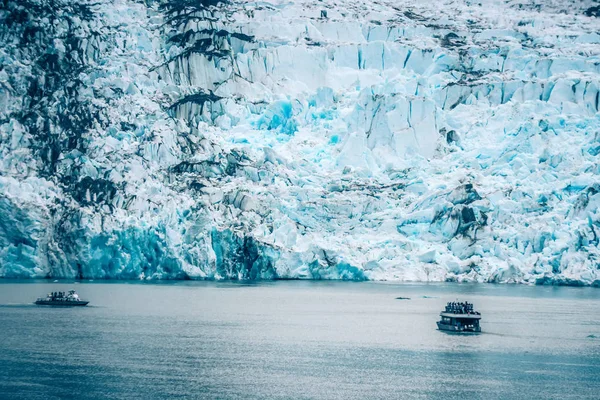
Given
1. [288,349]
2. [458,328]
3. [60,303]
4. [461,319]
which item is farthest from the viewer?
[60,303]

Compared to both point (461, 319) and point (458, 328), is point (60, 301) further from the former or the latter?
point (461, 319)

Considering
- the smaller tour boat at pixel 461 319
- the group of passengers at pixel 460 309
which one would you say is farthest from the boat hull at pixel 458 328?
the group of passengers at pixel 460 309

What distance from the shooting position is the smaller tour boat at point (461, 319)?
43.6 m

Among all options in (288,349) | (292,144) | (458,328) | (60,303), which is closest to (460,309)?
(458,328)

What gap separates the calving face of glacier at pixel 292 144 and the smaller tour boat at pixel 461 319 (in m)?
19.8

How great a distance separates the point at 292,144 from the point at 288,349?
39756mm

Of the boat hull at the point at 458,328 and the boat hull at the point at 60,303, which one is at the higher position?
the boat hull at the point at 60,303

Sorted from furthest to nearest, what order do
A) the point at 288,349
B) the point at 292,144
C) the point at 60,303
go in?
the point at 292,144 < the point at 60,303 < the point at 288,349

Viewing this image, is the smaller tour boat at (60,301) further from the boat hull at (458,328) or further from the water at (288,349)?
the boat hull at (458,328)

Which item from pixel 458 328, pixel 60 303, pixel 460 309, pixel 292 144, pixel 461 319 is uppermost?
pixel 292 144

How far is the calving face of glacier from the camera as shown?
2446 inches

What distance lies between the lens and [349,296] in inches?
2495

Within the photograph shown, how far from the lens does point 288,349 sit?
3662 cm

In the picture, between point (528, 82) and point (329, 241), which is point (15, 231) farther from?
point (528, 82)
